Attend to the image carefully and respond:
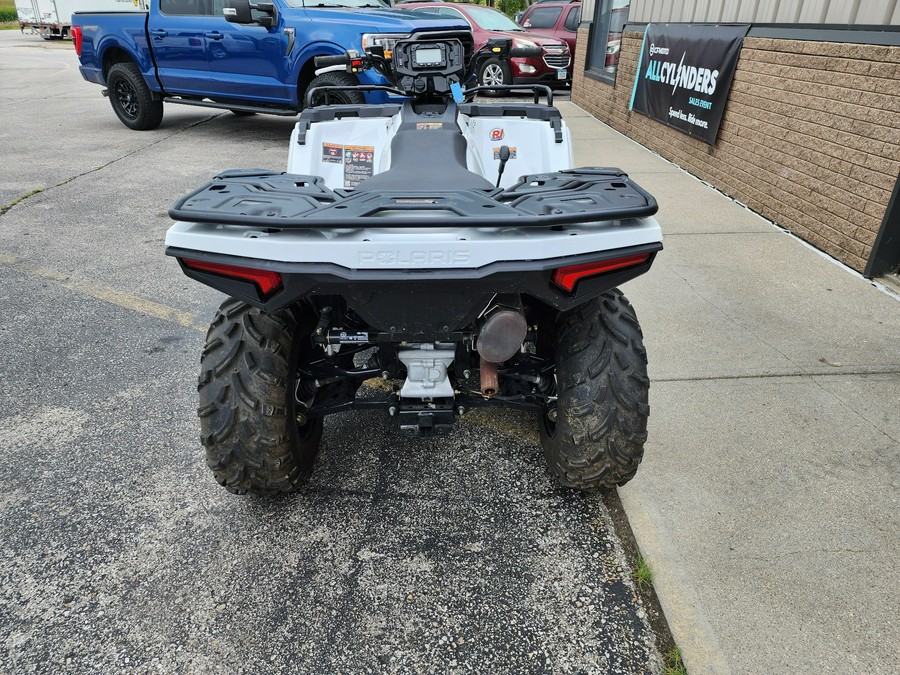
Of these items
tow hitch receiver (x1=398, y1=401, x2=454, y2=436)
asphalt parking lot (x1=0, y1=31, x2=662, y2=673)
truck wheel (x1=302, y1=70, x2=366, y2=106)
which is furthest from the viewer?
truck wheel (x1=302, y1=70, x2=366, y2=106)

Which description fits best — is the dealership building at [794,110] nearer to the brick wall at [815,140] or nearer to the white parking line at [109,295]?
the brick wall at [815,140]

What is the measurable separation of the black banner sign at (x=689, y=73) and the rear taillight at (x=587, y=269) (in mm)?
5105

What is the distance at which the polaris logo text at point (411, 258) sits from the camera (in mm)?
1687

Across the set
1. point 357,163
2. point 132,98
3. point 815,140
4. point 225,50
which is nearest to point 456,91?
point 357,163

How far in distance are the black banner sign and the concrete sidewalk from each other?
2.26 meters

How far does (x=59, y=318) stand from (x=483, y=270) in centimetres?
353

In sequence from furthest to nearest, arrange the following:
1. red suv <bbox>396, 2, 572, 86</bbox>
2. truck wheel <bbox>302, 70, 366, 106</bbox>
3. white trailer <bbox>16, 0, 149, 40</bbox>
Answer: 1. white trailer <bbox>16, 0, 149, 40</bbox>
2. red suv <bbox>396, 2, 572, 86</bbox>
3. truck wheel <bbox>302, 70, 366, 106</bbox>

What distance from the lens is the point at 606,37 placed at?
399 inches

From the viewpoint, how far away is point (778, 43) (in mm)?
5305

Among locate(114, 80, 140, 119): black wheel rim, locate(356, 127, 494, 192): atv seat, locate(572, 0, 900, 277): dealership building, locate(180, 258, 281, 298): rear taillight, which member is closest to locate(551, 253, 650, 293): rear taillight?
locate(356, 127, 494, 192): atv seat

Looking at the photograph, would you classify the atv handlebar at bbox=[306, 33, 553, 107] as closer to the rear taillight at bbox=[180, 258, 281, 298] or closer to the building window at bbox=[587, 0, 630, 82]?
the rear taillight at bbox=[180, 258, 281, 298]

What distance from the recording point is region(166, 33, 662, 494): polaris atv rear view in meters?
1.71

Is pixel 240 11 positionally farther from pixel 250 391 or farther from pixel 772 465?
pixel 772 465

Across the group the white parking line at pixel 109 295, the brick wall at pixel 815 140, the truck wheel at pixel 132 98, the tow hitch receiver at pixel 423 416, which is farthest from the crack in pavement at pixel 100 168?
the brick wall at pixel 815 140
